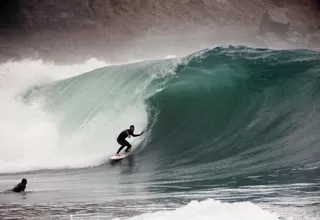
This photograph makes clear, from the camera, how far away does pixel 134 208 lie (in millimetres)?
2984

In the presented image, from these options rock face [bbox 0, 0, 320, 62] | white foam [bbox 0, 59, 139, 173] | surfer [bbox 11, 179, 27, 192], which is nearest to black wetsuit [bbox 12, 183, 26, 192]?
surfer [bbox 11, 179, 27, 192]

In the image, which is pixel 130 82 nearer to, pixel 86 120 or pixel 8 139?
pixel 86 120

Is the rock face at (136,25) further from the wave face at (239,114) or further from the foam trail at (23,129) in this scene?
the wave face at (239,114)

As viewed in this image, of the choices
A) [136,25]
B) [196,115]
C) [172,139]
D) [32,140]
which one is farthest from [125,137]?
[136,25]

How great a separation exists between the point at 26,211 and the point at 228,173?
1337mm

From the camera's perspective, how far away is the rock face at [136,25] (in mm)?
6762

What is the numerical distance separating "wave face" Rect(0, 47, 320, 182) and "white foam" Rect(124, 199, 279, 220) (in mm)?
649

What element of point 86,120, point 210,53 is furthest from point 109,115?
point 210,53

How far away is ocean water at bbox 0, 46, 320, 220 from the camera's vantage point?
3.07 m

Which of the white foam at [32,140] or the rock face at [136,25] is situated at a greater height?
the rock face at [136,25]

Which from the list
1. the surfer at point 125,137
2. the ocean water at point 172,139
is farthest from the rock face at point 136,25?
the surfer at point 125,137

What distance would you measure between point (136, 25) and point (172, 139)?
142 inches

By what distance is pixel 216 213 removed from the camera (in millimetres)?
2779

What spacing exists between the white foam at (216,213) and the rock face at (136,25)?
3.83m
